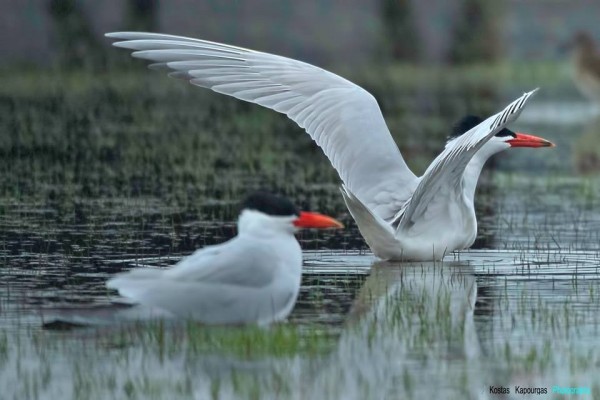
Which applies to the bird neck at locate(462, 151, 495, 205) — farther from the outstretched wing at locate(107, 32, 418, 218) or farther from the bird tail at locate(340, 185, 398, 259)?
the bird tail at locate(340, 185, 398, 259)

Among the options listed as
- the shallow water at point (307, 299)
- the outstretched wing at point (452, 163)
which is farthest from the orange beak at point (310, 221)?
the outstretched wing at point (452, 163)

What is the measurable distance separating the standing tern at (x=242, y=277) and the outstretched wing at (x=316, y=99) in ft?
8.73

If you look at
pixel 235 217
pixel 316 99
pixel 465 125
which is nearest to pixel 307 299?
pixel 465 125

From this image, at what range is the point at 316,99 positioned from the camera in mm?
10773

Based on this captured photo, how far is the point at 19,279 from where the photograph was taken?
9070mm

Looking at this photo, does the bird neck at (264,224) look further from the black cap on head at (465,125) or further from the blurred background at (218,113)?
the black cap on head at (465,125)

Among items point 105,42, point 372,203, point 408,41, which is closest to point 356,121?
point 372,203

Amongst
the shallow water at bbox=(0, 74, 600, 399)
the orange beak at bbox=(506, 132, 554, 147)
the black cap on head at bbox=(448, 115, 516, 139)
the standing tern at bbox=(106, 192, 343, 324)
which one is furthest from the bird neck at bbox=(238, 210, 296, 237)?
the orange beak at bbox=(506, 132, 554, 147)

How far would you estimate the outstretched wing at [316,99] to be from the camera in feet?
33.7

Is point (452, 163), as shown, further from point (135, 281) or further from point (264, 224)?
point (135, 281)

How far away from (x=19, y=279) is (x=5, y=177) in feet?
18.3

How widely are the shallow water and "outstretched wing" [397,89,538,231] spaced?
374 millimetres

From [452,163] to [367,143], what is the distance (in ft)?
3.84

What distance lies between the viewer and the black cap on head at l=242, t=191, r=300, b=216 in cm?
746
